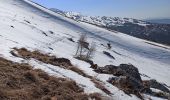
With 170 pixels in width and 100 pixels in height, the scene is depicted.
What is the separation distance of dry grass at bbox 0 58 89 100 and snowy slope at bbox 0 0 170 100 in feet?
5.69

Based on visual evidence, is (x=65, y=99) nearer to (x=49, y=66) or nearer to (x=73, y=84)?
(x=73, y=84)

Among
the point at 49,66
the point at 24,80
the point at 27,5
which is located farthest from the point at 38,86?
the point at 27,5

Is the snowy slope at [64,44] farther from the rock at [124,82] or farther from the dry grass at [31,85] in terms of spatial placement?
the dry grass at [31,85]

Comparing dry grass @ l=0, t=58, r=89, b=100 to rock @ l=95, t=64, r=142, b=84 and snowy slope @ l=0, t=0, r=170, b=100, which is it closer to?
snowy slope @ l=0, t=0, r=170, b=100

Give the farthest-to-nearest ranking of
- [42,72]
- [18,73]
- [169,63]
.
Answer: [169,63] < [42,72] < [18,73]

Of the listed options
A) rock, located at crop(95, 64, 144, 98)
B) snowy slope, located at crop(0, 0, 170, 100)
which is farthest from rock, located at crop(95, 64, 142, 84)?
snowy slope, located at crop(0, 0, 170, 100)

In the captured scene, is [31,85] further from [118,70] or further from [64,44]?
[64,44]

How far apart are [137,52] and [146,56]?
3791 millimetres

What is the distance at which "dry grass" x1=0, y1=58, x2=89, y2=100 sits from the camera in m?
19.7

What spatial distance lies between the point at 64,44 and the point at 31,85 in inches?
1997

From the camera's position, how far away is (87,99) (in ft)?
74.7

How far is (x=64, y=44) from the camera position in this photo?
72.6m

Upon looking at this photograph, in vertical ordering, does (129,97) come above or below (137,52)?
above

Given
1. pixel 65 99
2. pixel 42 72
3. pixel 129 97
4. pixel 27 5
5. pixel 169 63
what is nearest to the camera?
pixel 65 99
